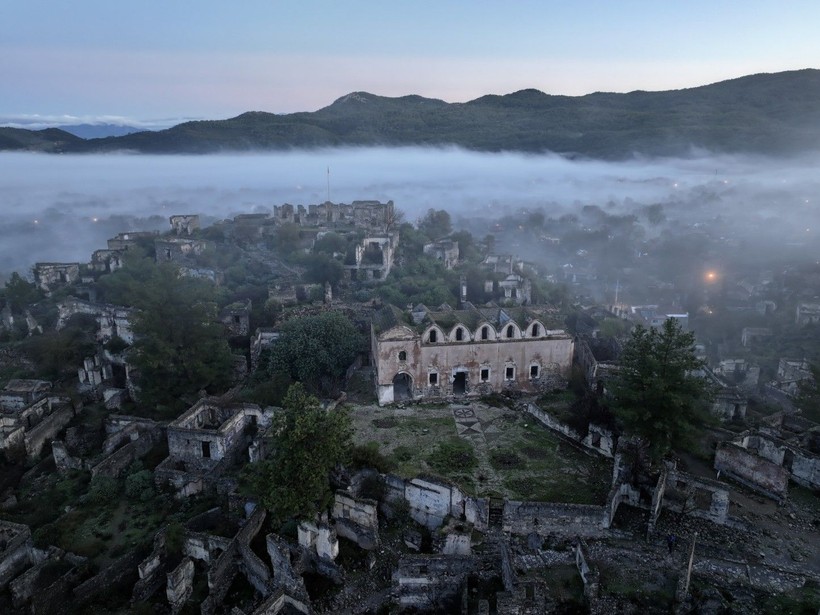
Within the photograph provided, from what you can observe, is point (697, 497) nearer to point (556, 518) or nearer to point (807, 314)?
point (556, 518)

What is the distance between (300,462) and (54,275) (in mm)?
42898

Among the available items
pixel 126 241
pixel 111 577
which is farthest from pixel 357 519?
pixel 126 241

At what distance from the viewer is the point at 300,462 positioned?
19469 millimetres

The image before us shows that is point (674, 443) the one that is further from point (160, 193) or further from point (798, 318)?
point (160, 193)

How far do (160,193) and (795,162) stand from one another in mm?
143050

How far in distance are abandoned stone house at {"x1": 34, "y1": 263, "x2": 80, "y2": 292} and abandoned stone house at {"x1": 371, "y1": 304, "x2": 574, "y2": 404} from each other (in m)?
33.9

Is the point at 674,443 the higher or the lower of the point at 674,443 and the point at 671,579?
the higher

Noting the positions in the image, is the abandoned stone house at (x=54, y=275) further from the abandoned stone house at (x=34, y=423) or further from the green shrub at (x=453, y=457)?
the green shrub at (x=453, y=457)

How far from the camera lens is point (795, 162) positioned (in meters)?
134

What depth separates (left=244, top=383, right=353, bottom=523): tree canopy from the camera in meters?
19.3

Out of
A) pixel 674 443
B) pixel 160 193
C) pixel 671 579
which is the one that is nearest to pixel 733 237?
pixel 674 443

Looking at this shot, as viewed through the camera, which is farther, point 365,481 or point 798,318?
point 798,318

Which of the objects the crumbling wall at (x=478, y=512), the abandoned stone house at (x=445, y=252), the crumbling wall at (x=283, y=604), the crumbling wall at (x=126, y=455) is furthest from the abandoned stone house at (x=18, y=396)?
the abandoned stone house at (x=445, y=252)

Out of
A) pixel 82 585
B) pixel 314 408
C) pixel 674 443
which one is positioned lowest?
pixel 82 585
